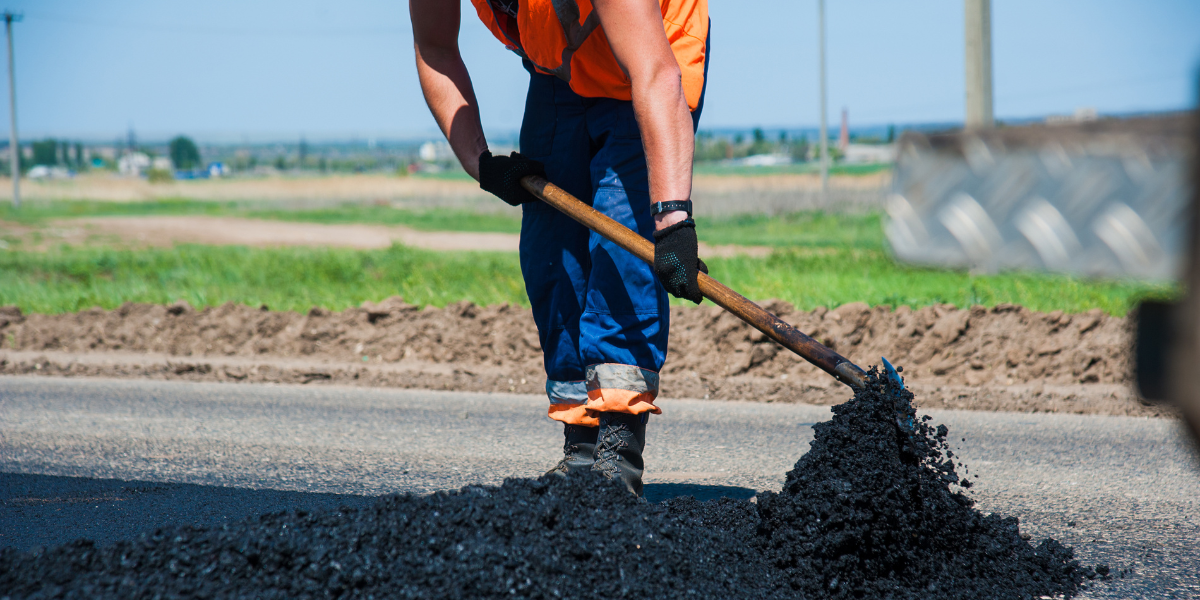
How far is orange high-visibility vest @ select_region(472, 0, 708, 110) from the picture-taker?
8.13ft

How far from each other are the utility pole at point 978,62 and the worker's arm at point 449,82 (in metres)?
3.65

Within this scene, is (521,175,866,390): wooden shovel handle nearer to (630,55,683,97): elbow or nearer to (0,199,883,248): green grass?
(630,55,683,97): elbow

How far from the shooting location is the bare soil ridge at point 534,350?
4848mm

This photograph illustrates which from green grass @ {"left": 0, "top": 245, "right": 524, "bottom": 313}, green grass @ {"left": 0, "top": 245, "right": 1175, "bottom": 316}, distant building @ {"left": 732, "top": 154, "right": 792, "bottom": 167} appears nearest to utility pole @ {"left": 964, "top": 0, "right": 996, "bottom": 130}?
green grass @ {"left": 0, "top": 245, "right": 1175, "bottom": 316}

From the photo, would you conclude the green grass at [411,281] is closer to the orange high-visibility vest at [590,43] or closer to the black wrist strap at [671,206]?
the orange high-visibility vest at [590,43]

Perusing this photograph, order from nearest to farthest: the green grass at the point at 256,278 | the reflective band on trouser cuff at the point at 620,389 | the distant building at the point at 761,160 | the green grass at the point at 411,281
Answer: the reflective band on trouser cuff at the point at 620,389 → the green grass at the point at 411,281 → the green grass at the point at 256,278 → the distant building at the point at 761,160

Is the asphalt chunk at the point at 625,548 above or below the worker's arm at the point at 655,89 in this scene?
below

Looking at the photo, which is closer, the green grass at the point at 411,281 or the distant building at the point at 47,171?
the green grass at the point at 411,281

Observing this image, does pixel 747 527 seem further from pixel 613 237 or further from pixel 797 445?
pixel 797 445

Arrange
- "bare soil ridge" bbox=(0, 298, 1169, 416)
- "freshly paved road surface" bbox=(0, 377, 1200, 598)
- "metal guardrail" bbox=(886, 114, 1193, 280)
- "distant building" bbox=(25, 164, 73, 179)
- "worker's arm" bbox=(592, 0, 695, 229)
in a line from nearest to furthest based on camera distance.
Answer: "worker's arm" bbox=(592, 0, 695, 229) < "freshly paved road surface" bbox=(0, 377, 1200, 598) < "metal guardrail" bbox=(886, 114, 1193, 280) < "bare soil ridge" bbox=(0, 298, 1169, 416) < "distant building" bbox=(25, 164, 73, 179)

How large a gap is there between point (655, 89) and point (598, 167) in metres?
0.40

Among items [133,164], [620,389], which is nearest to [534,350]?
[620,389]

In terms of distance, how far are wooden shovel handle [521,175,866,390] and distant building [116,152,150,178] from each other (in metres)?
79.6

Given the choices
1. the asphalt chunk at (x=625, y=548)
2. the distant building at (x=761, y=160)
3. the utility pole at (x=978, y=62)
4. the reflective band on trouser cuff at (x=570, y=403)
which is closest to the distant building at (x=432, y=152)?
the distant building at (x=761, y=160)
